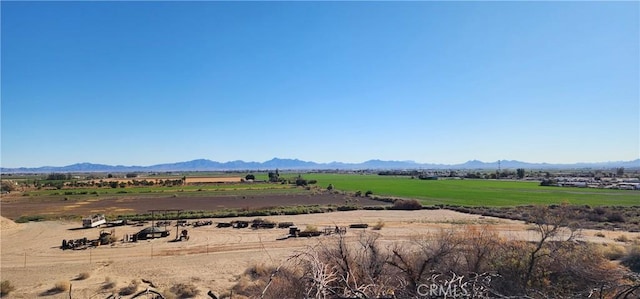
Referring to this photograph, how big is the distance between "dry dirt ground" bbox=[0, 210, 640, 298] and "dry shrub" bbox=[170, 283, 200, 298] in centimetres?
53

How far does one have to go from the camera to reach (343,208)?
224 feet

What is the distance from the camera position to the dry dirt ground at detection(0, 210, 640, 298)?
23609 millimetres

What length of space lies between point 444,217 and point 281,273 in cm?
4972

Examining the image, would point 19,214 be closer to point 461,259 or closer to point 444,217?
point 444,217

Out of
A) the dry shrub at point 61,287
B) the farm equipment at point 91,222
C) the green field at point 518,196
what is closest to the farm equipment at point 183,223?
the farm equipment at point 91,222

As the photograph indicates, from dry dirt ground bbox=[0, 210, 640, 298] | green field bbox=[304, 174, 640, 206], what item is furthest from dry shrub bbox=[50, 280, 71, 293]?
green field bbox=[304, 174, 640, 206]

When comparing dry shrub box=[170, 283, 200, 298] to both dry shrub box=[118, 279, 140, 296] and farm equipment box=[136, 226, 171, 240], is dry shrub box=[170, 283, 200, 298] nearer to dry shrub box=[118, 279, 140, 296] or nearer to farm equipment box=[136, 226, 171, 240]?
dry shrub box=[118, 279, 140, 296]

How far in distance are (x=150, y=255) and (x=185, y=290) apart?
504 inches

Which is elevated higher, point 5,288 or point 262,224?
point 5,288

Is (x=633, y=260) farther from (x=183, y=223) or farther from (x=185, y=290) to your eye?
(x=183, y=223)

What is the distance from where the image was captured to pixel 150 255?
32.2 meters

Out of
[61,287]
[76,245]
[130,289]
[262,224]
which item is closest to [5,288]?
[61,287]

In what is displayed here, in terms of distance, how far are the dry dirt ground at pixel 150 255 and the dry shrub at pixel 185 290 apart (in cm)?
53

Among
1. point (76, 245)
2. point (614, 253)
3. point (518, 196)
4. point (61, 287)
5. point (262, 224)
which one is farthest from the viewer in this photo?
point (518, 196)
